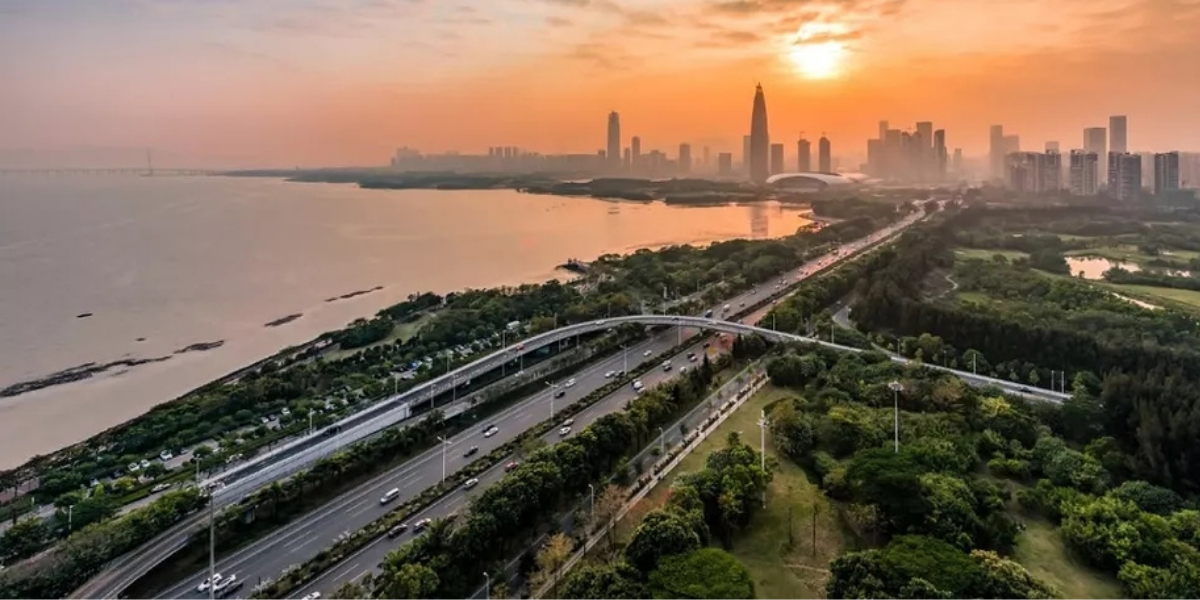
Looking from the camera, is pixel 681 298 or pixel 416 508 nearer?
pixel 416 508

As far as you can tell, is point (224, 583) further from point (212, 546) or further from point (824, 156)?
point (824, 156)

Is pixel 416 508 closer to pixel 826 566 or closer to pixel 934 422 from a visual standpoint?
pixel 826 566

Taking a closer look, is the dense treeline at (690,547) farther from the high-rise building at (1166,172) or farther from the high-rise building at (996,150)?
the high-rise building at (996,150)

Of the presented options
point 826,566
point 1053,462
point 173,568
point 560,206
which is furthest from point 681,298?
point 560,206

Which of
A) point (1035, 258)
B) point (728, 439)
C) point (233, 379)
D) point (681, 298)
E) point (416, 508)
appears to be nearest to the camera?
point (416, 508)

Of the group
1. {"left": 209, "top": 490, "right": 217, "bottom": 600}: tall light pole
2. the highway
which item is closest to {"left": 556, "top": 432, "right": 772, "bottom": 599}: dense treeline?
the highway

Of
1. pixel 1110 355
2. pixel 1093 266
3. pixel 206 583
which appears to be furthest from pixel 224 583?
pixel 1093 266
